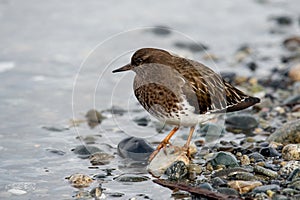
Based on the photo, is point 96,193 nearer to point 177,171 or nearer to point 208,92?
point 177,171

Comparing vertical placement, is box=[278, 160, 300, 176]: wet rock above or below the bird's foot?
below

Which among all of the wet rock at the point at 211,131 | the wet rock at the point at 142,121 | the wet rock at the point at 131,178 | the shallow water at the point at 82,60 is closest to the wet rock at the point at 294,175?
the shallow water at the point at 82,60

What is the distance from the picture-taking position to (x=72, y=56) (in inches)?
404

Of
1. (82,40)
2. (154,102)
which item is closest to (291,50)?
(82,40)

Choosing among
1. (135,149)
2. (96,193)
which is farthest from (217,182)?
(135,149)

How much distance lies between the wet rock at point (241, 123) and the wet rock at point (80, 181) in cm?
233

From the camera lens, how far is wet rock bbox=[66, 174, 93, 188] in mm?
5895

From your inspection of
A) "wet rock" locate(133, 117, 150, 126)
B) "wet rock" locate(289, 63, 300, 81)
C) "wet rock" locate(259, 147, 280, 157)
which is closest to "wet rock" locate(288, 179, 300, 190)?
"wet rock" locate(259, 147, 280, 157)

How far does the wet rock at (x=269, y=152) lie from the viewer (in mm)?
6488

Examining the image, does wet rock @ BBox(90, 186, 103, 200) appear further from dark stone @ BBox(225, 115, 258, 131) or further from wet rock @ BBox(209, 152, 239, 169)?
dark stone @ BBox(225, 115, 258, 131)

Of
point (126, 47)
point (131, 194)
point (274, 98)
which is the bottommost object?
point (131, 194)

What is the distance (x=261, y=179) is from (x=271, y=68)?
4.47 meters

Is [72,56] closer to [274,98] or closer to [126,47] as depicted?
[126,47]

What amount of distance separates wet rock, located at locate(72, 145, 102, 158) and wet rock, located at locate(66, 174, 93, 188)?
0.77m
